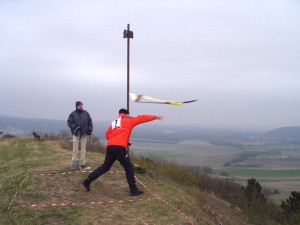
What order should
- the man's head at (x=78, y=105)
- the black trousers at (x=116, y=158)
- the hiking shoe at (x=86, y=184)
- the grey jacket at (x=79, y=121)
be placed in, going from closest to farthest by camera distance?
the black trousers at (x=116, y=158), the hiking shoe at (x=86, y=184), the grey jacket at (x=79, y=121), the man's head at (x=78, y=105)

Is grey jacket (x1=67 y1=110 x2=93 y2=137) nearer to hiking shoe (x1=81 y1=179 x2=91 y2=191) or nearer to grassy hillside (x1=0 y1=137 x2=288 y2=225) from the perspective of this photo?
grassy hillside (x1=0 y1=137 x2=288 y2=225)

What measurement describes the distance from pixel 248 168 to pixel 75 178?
34.6 metres

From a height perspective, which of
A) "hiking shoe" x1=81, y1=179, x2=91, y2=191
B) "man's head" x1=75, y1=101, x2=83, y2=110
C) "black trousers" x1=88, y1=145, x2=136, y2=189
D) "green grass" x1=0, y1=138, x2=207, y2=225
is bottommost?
"green grass" x1=0, y1=138, x2=207, y2=225

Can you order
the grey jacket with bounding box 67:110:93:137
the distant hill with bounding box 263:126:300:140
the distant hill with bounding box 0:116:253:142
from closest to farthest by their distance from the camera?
the grey jacket with bounding box 67:110:93:137 < the distant hill with bounding box 0:116:253:142 < the distant hill with bounding box 263:126:300:140

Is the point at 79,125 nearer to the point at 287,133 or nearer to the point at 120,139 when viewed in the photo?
the point at 120,139

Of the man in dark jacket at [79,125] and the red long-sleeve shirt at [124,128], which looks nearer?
the red long-sleeve shirt at [124,128]

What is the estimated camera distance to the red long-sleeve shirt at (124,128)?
8.41 metres

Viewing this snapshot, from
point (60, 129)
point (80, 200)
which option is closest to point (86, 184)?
point (80, 200)

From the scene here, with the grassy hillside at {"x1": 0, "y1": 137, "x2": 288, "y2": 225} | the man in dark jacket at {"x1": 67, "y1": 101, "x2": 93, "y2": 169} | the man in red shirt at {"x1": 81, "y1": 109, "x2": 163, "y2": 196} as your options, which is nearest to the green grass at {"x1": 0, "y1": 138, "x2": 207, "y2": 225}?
the grassy hillside at {"x1": 0, "y1": 137, "x2": 288, "y2": 225}

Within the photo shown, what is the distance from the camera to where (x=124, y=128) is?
27.9ft

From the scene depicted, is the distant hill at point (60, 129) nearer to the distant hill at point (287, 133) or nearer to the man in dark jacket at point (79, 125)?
the man in dark jacket at point (79, 125)

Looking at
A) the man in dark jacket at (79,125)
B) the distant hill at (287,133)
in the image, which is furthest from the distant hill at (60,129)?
the distant hill at (287,133)

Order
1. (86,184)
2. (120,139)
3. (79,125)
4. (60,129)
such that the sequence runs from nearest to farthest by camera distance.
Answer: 1. (120,139)
2. (86,184)
3. (79,125)
4. (60,129)

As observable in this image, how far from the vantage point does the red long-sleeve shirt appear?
8.41 m
